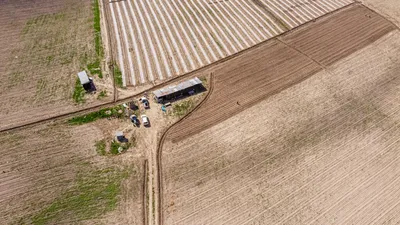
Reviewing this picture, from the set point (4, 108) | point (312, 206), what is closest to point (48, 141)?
point (4, 108)

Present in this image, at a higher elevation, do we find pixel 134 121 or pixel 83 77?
pixel 83 77

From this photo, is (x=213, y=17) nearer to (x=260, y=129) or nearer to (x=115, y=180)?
(x=260, y=129)

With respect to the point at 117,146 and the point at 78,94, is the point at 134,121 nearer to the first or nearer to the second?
the point at 117,146

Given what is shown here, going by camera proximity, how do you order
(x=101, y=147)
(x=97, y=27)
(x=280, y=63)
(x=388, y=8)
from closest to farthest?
1. (x=101, y=147)
2. (x=280, y=63)
3. (x=97, y=27)
4. (x=388, y=8)

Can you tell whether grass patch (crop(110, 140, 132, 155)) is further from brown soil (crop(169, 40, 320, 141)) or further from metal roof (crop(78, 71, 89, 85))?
metal roof (crop(78, 71, 89, 85))

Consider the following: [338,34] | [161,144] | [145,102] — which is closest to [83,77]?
[145,102]

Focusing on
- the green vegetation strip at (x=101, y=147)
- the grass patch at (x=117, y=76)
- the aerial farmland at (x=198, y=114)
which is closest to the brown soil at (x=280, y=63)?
the aerial farmland at (x=198, y=114)
